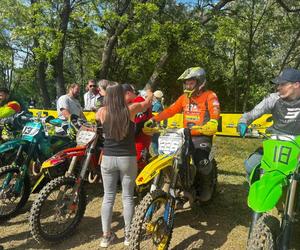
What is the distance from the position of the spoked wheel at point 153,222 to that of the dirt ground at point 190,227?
0.55 meters

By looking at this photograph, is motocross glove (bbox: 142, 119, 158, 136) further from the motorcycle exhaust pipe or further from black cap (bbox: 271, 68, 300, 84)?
the motorcycle exhaust pipe

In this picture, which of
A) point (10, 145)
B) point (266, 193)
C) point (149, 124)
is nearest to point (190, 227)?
point (149, 124)

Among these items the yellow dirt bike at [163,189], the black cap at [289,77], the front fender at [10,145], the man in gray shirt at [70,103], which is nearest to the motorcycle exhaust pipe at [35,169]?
the front fender at [10,145]

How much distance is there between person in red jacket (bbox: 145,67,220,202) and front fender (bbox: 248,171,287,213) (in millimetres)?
1405

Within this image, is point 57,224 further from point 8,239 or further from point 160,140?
point 160,140

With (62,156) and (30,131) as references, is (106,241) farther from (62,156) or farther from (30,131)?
(30,131)

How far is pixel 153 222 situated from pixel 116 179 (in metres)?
0.72

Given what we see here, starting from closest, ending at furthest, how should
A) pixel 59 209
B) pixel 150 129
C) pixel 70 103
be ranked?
pixel 150 129
pixel 59 209
pixel 70 103

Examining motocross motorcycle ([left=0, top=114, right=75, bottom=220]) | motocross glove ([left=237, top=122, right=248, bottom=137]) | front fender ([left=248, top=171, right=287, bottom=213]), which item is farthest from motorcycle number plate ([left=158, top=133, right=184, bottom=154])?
motocross motorcycle ([left=0, top=114, right=75, bottom=220])

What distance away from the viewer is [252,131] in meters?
3.65

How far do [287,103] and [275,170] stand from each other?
96 cm

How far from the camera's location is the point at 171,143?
12.5 ft

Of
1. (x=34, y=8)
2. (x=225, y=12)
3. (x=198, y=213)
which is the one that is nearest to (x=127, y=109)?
(x=198, y=213)

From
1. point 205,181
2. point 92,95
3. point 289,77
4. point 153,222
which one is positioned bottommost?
point 153,222
